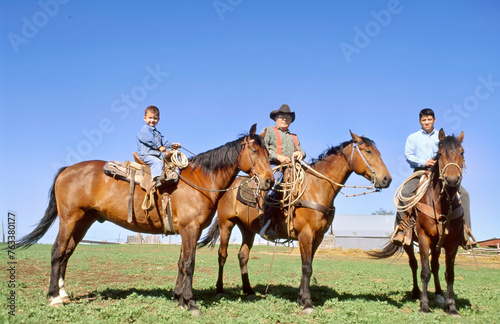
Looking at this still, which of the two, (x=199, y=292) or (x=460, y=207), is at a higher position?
(x=460, y=207)

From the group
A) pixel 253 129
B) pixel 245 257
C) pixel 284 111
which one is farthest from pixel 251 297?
pixel 284 111

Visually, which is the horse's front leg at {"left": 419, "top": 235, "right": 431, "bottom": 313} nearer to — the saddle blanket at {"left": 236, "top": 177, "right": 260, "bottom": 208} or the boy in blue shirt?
the saddle blanket at {"left": 236, "top": 177, "right": 260, "bottom": 208}

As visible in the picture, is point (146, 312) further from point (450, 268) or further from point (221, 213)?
point (450, 268)

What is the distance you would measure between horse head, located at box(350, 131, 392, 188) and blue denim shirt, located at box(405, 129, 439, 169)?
1398mm

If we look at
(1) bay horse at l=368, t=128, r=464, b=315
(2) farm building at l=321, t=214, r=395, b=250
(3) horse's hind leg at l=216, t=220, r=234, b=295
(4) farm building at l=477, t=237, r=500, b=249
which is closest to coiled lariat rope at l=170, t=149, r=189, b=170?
(3) horse's hind leg at l=216, t=220, r=234, b=295

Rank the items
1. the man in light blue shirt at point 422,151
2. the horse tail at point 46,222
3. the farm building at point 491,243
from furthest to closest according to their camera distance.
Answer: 1. the farm building at point 491,243
2. the man in light blue shirt at point 422,151
3. the horse tail at point 46,222

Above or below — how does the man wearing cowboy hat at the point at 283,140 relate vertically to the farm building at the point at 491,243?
above

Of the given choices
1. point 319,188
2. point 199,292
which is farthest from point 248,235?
point 319,188

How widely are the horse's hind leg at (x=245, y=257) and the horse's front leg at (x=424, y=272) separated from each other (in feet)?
11.9

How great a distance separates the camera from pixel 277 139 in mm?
8820

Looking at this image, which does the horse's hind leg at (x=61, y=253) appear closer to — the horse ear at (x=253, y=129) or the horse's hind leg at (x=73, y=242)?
the horse's hind leg at (x=73, y=242)

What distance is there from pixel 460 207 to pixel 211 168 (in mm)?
5190

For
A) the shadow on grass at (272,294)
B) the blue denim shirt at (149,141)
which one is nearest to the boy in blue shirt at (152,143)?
the blue denim shirt at (149,141)

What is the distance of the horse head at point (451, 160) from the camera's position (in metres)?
6.86
